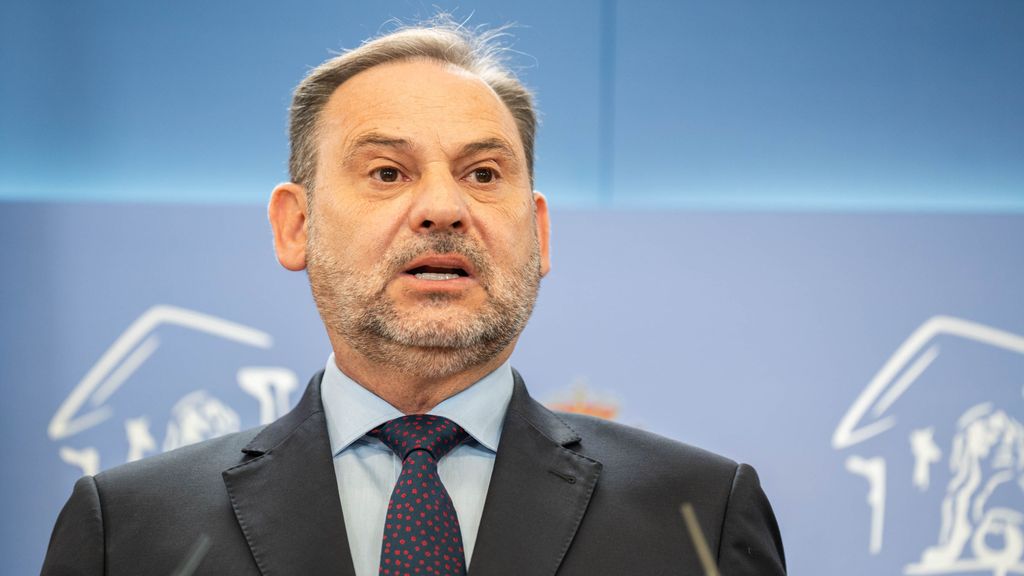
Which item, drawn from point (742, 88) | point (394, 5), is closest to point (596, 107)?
point (742, 88)

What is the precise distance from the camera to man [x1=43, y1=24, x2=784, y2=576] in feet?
4.55

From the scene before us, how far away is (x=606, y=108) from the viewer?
2789mm

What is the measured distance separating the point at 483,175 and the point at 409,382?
1.03ft

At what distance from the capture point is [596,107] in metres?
2.79

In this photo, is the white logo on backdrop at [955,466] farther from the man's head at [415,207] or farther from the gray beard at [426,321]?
the gray beard at [426,321]

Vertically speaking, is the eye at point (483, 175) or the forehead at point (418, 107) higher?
the forehead at point (418, 107)

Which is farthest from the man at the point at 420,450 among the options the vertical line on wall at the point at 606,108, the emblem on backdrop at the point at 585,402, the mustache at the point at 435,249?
the vertical line on wall at the point at 606,108

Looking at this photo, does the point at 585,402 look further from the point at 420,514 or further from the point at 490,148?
the point at 420,514

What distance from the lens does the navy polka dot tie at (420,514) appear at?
4.41ft

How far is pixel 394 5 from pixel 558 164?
23.2 inches

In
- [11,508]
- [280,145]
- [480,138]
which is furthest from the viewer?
[280,145]

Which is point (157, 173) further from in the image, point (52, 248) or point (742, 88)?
point (742, 88)

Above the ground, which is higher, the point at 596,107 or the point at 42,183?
the point at 596,107

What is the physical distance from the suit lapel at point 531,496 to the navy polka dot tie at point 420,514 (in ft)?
0.12
